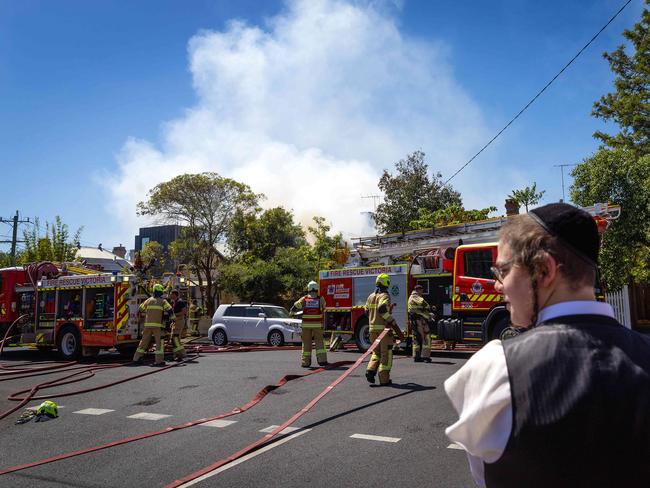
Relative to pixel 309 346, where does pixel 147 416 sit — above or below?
below

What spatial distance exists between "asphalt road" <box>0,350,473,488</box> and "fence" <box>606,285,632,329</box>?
13112mm

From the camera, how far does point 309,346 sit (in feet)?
38.1

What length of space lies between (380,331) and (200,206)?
923 inches

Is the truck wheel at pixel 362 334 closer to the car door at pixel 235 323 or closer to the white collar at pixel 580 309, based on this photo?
the car door at pixel 235 323

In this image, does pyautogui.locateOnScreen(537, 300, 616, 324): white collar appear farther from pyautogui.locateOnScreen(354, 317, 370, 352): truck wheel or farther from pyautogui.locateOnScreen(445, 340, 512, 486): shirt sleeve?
pyautogui.locateOnScreen(354, 317, 370, 352): truck wheel

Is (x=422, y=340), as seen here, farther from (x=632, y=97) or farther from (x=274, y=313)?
(x=632, y=97)

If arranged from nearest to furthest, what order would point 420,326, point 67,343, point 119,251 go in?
1. point 420,326
2. point 67,343
3. point 119,251

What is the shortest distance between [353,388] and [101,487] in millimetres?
4842

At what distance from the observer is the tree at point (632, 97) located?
838 inches

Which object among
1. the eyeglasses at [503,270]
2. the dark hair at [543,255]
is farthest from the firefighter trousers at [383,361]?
the dark hair at [543,255]

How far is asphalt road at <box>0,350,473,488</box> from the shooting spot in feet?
15.6

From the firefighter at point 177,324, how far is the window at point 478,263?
7.26 meters

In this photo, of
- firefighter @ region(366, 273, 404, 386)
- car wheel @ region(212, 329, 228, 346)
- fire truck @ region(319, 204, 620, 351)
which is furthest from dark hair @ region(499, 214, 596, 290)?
car wheel @ region(212, 329, 228, 346)

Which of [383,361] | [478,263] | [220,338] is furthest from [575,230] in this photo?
[220,338]
